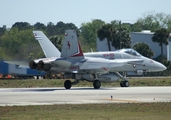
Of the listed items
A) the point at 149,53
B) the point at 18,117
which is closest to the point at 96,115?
the point at 18,117

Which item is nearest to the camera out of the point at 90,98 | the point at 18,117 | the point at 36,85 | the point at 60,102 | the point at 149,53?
the point at 18,117

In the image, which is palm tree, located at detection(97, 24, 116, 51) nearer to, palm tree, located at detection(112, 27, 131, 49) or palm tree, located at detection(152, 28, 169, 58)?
palm tree, located at detection(112, 27, 131, 49)

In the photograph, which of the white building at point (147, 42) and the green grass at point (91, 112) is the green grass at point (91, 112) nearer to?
the green grass at point (91, 112)

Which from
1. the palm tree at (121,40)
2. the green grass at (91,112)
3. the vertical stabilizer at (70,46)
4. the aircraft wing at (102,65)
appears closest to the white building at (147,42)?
the palm tree at (121,40)

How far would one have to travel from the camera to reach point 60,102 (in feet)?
92.8

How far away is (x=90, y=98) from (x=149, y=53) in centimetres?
5626

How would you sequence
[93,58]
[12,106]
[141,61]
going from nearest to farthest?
[12,106]
[93,58]
[141,61]

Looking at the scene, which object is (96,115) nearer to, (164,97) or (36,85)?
(164,97)

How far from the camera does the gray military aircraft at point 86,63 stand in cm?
3984

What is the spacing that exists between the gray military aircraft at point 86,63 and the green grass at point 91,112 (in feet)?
45.0

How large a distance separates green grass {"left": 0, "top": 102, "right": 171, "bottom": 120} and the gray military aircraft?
540 inches

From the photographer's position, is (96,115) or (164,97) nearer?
(96,115)

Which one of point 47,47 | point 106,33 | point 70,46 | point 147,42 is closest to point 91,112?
point 70,46

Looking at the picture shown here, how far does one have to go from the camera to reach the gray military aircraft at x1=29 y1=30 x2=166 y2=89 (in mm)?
39844
